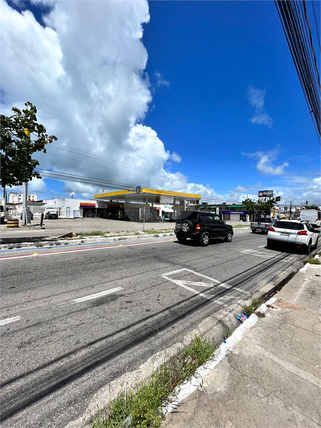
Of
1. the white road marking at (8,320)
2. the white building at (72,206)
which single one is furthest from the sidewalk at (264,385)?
the white building at (72,206)

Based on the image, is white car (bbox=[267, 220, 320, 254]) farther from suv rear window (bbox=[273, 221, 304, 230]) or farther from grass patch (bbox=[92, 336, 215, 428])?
grass patch (bbox=[92, 336, 215, 428])

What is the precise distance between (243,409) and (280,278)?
503cm

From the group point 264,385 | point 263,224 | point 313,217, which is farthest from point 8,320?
point 313,217

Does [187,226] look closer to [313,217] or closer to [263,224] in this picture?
[263,224]

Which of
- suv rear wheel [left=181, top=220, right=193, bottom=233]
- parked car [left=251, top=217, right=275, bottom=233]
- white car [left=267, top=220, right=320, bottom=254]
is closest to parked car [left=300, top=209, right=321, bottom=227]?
parked car [left=251, top=217, right=275, bottom=233]

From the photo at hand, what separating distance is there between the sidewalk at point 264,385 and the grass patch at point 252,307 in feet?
1.04

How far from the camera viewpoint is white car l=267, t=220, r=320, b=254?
962cm

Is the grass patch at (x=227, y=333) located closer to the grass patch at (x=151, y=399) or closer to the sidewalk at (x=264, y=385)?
the sidewalk at (x=264, y=385)

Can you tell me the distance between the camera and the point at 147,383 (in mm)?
2041

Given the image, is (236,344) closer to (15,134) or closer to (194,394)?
(194,394)

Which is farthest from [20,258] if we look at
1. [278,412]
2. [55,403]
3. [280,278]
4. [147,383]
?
[280,278]

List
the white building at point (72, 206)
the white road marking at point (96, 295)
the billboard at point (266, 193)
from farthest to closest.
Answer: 1. the billboard at point (266, 193)
2. the white building at point (72, 206)
3. the white road marking at point (96, 295)

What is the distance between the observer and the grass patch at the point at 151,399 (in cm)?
164

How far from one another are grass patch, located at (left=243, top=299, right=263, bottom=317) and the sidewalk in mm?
317
